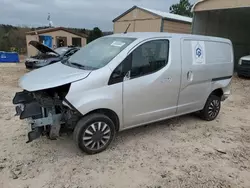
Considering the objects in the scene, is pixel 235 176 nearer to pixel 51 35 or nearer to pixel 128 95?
pixel 128 95

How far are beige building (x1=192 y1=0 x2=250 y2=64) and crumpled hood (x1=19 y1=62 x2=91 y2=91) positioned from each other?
8780 millimetres

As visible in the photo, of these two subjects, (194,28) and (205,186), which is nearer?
(205,186)

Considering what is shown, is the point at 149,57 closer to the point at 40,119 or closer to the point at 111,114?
the point at 111,114

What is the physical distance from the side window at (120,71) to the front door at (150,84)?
59 millimetres

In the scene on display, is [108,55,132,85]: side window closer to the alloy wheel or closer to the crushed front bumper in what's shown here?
the alloy wheel

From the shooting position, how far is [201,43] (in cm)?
400

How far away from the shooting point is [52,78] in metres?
2.92

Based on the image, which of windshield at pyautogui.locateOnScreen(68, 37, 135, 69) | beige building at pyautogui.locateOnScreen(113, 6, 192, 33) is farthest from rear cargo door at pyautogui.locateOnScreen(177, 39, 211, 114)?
beige building at pyautogui.locateOnScreen(113, 6, 192, 33)

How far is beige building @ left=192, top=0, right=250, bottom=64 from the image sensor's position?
9.78 meters

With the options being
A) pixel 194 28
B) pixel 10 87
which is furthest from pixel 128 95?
pixel 194 28

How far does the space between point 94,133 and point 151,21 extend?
12.4m

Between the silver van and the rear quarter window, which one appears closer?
the silver van

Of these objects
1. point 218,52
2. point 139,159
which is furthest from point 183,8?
point 139,159

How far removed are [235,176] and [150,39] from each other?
7.63ft
